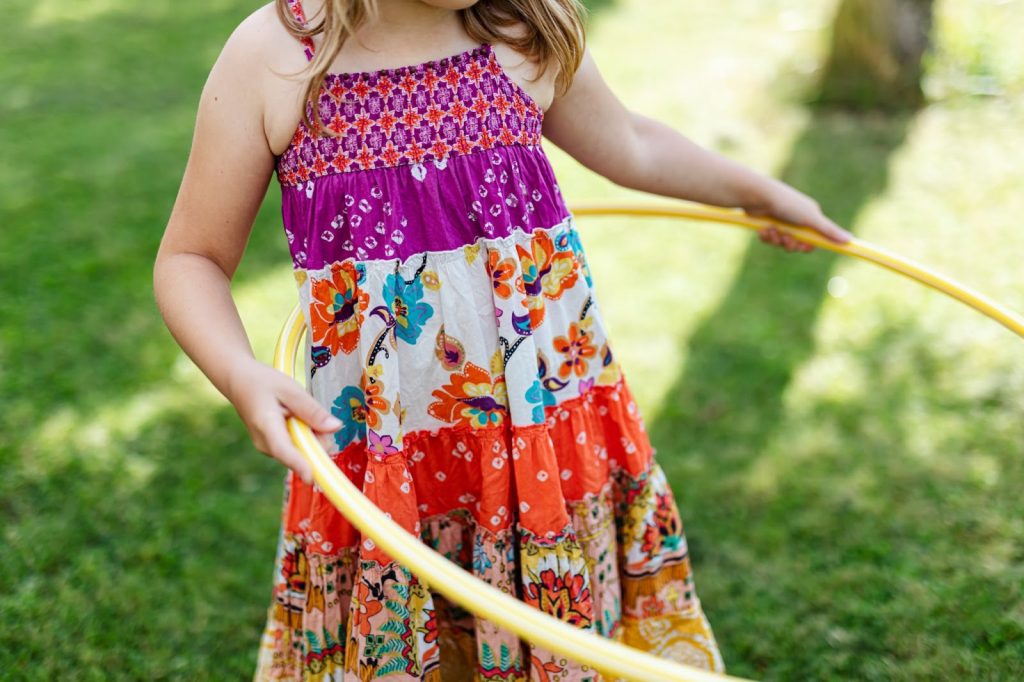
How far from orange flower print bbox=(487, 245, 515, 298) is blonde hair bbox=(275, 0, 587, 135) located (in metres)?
0.34

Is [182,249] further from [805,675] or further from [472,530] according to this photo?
[805,675]

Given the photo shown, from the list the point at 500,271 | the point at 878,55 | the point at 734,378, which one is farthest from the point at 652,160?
the point at 878,55

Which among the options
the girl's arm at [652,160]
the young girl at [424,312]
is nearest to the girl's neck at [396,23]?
the young girl at [424,312]

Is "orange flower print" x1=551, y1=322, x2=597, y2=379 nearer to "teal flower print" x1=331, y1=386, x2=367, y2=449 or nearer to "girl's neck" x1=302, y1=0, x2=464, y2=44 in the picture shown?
"teal flower print" x1=331, y1=386, x2=367, y2=449

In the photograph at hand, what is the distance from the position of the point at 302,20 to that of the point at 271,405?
63 centimetres

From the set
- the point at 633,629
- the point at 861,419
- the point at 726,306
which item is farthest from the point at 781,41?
the point at 633,629

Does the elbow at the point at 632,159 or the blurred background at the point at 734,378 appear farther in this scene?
the blurred background at the point at 734,378

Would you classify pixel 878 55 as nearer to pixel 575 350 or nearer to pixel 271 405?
pixel 575 350

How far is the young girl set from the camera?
5.31 ft

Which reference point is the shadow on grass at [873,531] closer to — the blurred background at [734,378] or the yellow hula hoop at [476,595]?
the blurred background at [734,378]

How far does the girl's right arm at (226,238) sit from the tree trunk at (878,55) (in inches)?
193

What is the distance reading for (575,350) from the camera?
1.90 m

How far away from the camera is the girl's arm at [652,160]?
6.34 ft

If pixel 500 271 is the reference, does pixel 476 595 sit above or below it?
below
